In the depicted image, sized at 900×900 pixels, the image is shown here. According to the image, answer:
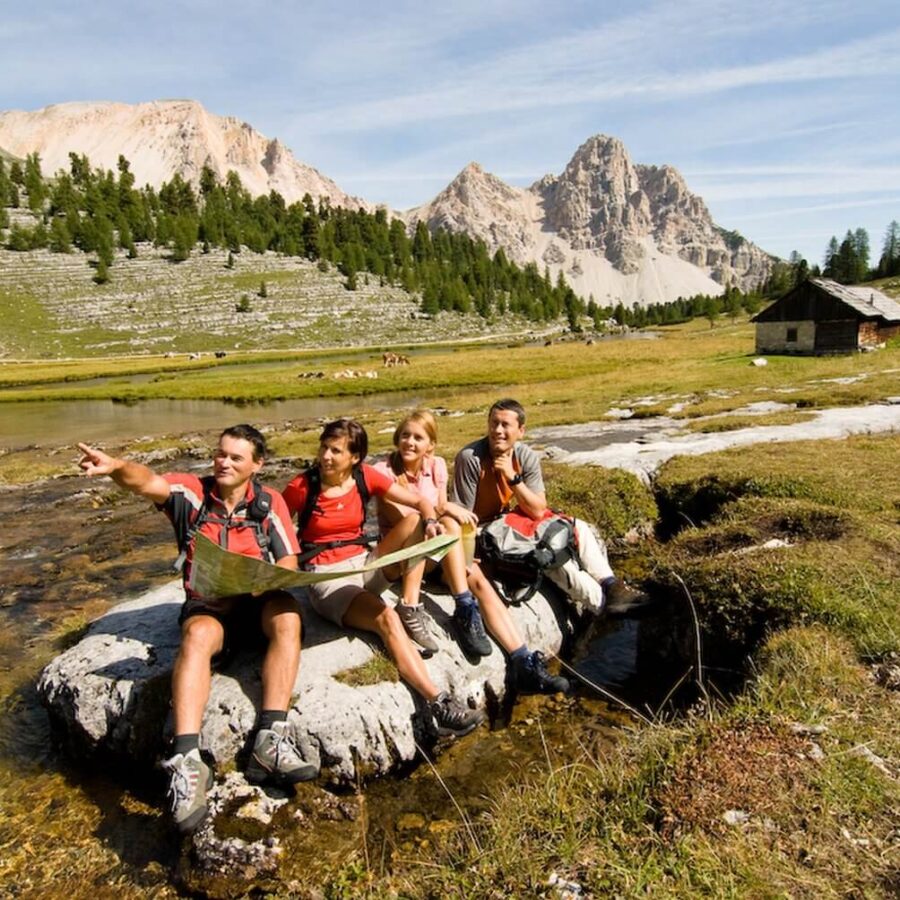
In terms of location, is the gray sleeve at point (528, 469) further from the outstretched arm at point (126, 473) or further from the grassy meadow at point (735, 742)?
the outstretched arm at point (126, 473)

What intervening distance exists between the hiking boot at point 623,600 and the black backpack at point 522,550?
46.0 inches

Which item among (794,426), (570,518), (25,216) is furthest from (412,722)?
(25,216)

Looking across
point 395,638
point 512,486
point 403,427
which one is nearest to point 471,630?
point 395,638

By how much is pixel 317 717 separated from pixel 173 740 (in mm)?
1315

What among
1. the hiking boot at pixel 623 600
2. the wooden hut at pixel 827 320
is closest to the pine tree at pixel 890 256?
the wooden hut at pixel 827 320

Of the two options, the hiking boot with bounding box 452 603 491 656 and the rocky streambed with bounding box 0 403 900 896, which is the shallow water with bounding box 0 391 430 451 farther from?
the hiking boot with bounding box 452 603 491 656

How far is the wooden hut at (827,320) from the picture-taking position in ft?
159

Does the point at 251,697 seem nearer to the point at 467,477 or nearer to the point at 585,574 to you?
the point at 467,477

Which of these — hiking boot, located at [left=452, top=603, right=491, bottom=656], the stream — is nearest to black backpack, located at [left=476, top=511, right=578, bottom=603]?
hiking boot, located at [left=452, top=603, right=491, bottom=656]

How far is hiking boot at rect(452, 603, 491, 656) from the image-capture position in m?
7.65

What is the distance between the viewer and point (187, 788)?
18.5 feet

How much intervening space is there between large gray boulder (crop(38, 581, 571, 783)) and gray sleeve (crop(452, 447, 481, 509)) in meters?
1.68

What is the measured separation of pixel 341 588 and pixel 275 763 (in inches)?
78.1

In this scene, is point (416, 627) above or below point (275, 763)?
above
